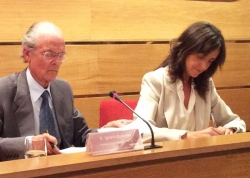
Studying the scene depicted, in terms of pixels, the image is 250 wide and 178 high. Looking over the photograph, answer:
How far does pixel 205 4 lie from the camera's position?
3.83 m

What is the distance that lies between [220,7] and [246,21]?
32 centimetres

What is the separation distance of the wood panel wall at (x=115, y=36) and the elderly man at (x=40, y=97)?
2.39 ft

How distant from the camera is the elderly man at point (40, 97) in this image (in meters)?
2.24

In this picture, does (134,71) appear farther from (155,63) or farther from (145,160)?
(145,160)

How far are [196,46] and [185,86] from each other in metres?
0.27

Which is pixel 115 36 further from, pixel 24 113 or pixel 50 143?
pixel 50 143

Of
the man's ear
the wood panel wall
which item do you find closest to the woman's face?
the man's ear

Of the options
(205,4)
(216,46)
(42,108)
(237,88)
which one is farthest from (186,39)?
(237,88)

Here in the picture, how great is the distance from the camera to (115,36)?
347 centimetres

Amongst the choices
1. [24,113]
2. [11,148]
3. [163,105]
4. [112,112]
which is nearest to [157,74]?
[163,105]

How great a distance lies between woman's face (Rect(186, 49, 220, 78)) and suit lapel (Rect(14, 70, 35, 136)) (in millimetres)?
888

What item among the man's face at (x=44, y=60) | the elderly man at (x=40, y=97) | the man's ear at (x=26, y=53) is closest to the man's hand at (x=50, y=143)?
the elderly man at (x=40, y=97)

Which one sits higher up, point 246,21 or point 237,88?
point 246,21

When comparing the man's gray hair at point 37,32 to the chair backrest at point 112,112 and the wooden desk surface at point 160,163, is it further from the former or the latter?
the wooden desk surface at point 160,163
